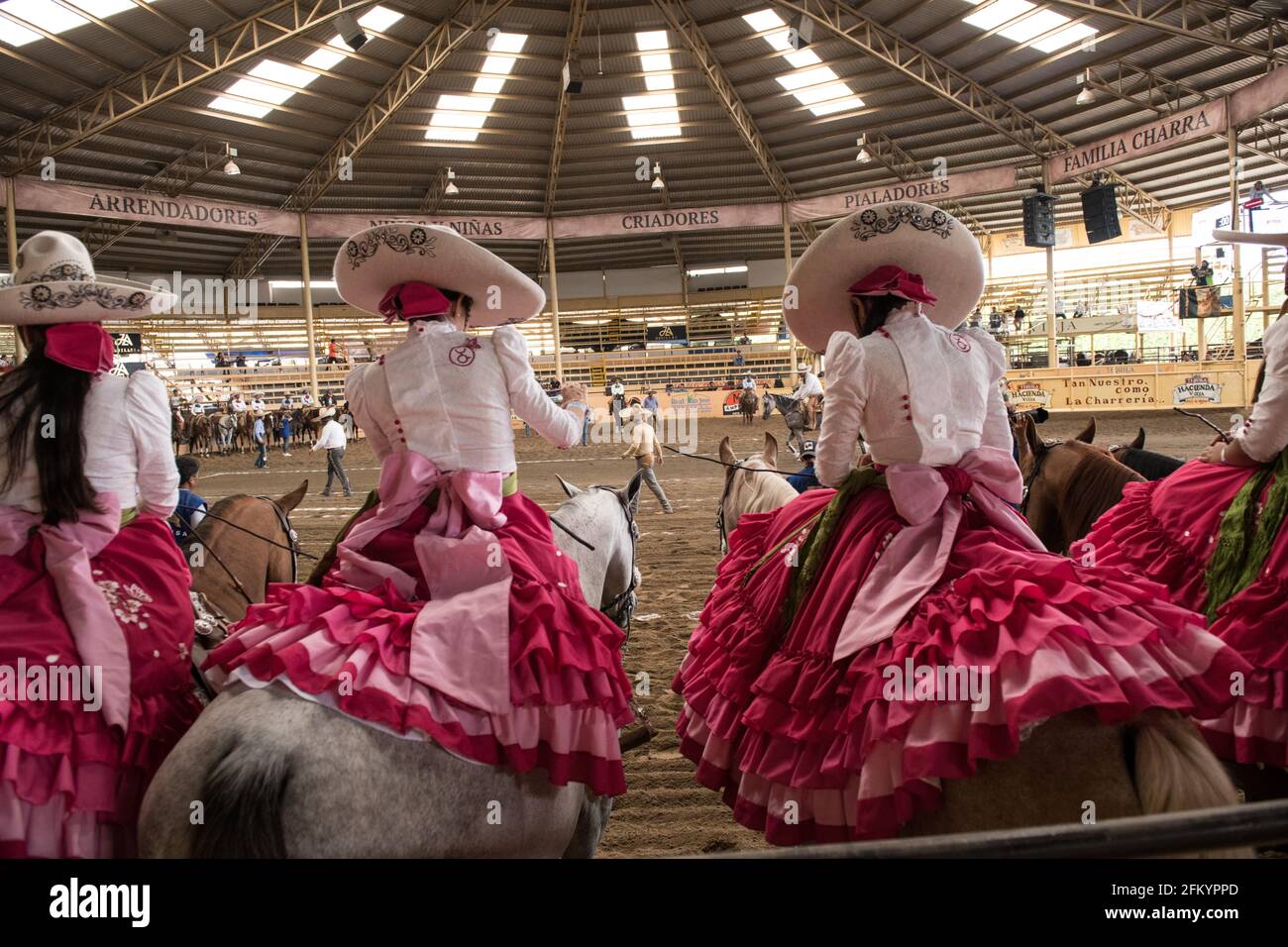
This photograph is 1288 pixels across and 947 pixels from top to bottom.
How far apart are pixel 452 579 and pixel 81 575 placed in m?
0.85

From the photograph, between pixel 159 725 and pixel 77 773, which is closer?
pixel 77 773

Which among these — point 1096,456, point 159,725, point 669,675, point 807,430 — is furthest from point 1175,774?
point 807,430

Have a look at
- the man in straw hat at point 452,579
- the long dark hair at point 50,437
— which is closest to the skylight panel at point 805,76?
the man in straw hat at point 452,579

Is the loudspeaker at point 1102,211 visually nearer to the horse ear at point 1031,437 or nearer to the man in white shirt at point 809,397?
the man in white shirt at point 809,397

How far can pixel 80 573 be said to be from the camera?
2.05 metres

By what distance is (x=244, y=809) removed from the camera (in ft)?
5.12

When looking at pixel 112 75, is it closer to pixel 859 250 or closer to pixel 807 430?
pixel 807 430

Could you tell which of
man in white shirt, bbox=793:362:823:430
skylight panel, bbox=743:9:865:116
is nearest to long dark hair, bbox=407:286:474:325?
man in white shirt, bbox=793:362:823:430

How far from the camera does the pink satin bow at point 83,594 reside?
1.96 m

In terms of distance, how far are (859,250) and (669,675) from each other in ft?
9.60

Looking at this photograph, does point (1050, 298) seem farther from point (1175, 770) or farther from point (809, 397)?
point (1175, 770)

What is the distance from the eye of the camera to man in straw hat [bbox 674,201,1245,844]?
171 cm

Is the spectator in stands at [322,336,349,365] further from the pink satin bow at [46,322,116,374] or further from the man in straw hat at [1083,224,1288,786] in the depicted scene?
the man in straw hat at [1083,224,1288,786]

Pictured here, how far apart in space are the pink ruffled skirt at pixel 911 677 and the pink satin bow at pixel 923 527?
4cm
